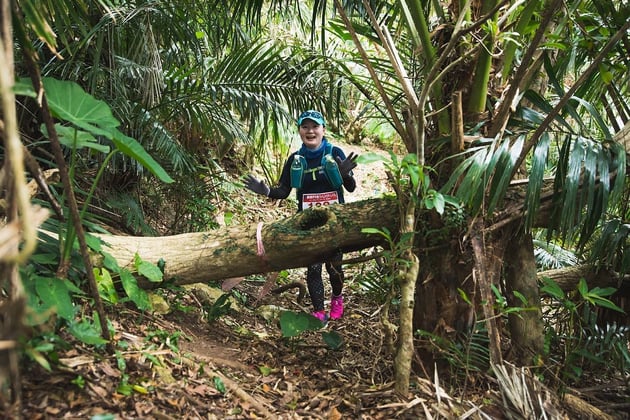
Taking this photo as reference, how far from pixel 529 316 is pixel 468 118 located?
3.38 feet

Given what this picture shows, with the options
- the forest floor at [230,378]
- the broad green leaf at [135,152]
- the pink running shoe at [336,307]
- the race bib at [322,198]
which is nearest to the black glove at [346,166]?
the race bib at [322,198]

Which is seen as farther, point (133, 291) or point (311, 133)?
point (311, 133)

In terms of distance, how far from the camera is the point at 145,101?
12.0 ft

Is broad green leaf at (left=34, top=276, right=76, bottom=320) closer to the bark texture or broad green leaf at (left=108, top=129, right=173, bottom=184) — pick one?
broad green leaf at (left=108, top=129, right=173, bottom=184)

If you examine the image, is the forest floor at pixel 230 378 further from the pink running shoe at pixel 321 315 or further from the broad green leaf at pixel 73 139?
the broad green leaf at pixel 73 139

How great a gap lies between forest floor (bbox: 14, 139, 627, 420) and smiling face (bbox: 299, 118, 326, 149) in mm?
1162

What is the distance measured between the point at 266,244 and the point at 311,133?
2.87ft

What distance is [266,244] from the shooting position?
2711 mm

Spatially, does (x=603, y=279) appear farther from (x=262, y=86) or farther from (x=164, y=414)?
(x=262, y=86)

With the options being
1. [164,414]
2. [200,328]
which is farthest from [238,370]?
[164,414]

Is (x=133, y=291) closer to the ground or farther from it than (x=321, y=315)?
farther from it

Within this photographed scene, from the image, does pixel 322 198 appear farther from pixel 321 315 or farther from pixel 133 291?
pixel 133 291

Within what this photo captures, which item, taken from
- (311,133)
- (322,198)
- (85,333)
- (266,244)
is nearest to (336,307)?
(322,198)

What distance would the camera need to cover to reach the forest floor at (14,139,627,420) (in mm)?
1571
